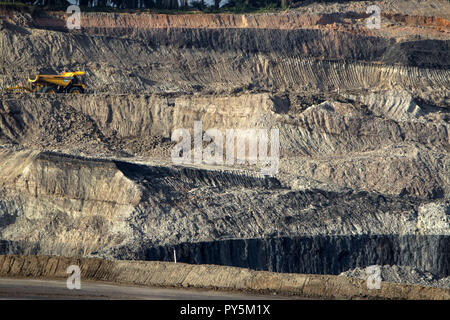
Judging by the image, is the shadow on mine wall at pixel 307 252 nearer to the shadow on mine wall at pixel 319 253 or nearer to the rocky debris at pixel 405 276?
the shadow on mine wall at pixel 319 253

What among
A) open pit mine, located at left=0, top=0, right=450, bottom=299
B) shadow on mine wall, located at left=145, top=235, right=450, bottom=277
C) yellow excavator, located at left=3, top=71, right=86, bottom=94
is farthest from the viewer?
yellow excavator, located at left=3, top=71, right=86, bottom=94

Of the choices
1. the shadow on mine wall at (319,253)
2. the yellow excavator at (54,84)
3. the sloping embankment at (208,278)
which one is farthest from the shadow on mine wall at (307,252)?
the yellow excavator at (54,84)

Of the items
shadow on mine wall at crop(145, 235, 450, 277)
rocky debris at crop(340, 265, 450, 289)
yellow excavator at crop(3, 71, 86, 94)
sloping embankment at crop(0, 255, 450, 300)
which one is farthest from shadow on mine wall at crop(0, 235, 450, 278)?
yellow excavator at crop(3, 71, 86, 94)

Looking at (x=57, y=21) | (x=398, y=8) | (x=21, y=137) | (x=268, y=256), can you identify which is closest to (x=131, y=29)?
(x=57, y=21)

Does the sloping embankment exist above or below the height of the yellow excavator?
below

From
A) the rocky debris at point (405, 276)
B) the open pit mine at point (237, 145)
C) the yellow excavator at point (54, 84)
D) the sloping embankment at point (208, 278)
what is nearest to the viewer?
the sloping embankment at point (208, 278)

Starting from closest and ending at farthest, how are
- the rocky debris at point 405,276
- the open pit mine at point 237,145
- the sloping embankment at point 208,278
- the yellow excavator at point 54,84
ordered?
the sloping embankment at point 208,278 < the rocky debris at point 405,276 < the open pit mine at point 237,145 < the yellow excavator at point 54,84

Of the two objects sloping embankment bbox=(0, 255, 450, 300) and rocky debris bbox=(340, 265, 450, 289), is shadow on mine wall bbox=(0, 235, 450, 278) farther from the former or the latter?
sloping embankment bbox=(0, 255, 450, 300)
